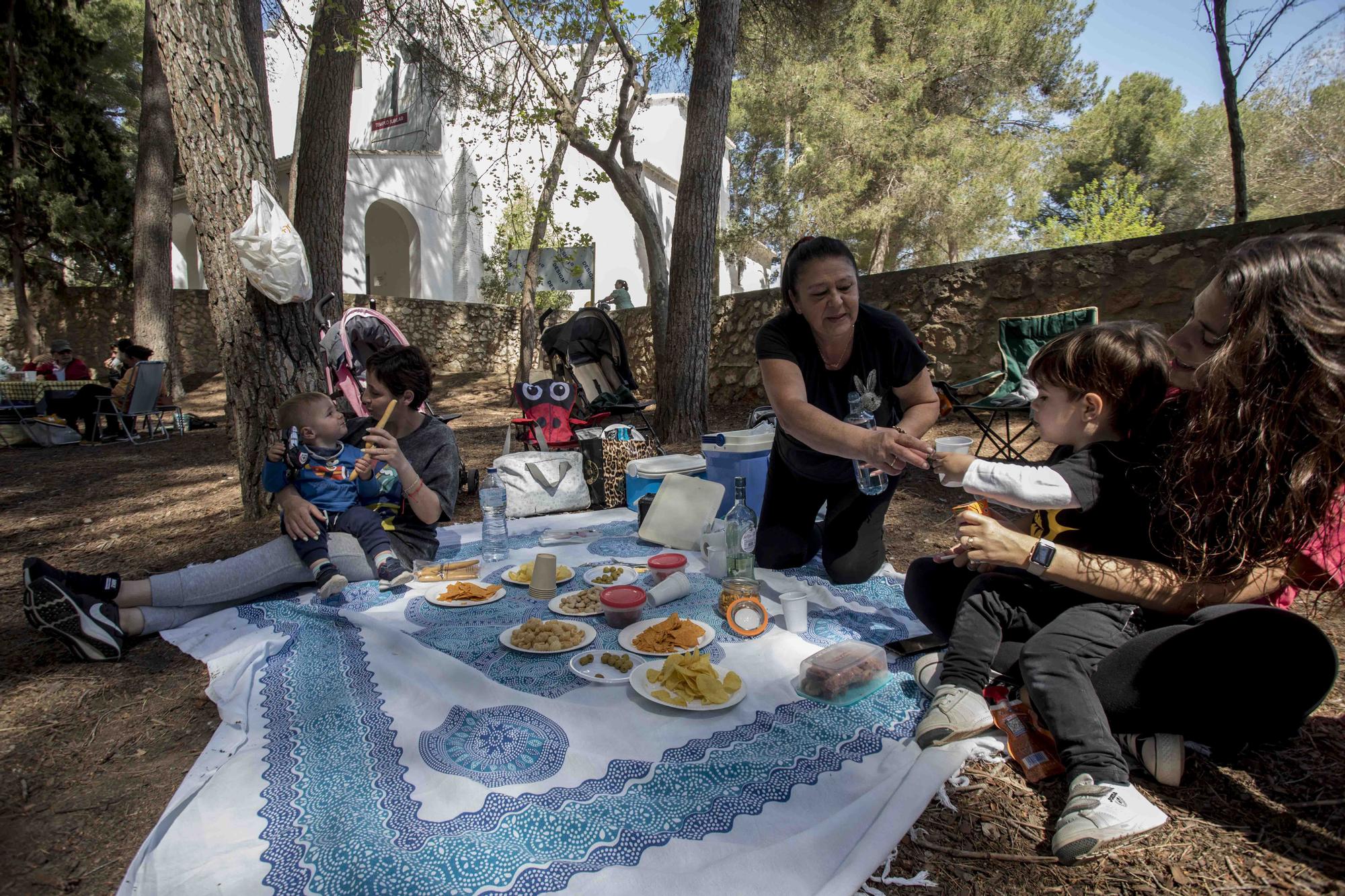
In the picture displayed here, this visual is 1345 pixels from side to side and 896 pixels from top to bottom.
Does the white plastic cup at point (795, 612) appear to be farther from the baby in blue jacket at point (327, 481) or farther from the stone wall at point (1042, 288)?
the stone wall at point (1042, 288)

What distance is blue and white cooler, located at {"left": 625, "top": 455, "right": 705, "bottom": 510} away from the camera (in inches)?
164

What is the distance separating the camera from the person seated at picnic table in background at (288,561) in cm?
245

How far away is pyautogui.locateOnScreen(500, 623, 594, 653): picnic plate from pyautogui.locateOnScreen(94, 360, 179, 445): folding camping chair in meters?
8.12

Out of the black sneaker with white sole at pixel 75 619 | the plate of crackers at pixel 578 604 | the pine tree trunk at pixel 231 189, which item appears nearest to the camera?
the black sneaker with white sole at pixel 75 619

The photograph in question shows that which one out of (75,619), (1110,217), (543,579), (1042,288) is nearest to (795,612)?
(543,579)

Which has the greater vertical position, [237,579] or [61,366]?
[61,366]

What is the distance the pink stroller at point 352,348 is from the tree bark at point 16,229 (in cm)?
1139

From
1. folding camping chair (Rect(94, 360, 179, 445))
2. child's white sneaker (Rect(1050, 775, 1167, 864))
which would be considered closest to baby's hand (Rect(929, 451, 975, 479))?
child's white sneaker (Rect(1050, 775, 1167, 864))

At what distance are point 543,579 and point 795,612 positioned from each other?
1.02m

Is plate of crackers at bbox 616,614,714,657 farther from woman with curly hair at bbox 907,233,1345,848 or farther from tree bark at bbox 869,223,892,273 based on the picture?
tree bark at bbox 869,223,892,273

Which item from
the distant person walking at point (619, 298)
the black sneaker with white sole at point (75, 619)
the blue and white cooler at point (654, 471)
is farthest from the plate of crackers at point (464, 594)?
the distant person walking at point (619, 298)

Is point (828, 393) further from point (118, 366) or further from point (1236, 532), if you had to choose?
point (118, 366)

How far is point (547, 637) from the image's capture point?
2352 mm

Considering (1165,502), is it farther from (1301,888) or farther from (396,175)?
(396,175)
